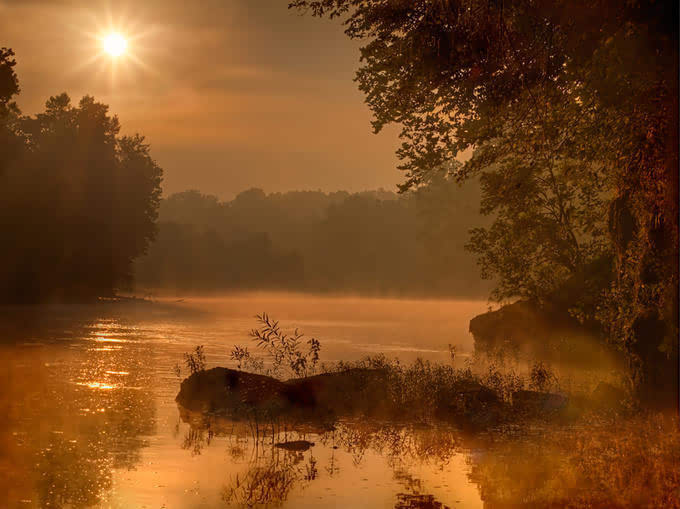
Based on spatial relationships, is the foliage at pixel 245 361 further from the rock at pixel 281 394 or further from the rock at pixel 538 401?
the rock at pixel 538 401

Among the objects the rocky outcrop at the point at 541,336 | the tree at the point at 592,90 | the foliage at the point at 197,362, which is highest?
the tree at the point at 592,90

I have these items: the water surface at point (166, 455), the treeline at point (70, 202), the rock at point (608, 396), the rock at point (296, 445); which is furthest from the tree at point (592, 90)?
the treeline at point (70, 202)

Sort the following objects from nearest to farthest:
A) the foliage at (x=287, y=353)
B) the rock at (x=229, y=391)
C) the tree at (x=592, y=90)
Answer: the tree at (x=592, y=90) → the rock at (x=229, y=391) → the foliage at (x=287, y=353)

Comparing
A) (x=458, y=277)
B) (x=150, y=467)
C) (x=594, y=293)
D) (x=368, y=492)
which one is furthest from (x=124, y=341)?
(x=458, y=277)

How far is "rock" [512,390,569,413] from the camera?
2023 cm

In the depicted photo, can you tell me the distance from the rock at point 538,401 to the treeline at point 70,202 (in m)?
53.3

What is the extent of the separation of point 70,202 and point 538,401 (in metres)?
60.9

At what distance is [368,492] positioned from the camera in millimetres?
12836

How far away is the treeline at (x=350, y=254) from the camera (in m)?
129

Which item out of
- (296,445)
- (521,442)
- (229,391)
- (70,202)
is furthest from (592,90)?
(70,202)

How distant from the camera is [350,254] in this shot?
152 m

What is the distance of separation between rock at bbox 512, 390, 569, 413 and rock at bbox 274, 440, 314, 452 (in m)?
6.14

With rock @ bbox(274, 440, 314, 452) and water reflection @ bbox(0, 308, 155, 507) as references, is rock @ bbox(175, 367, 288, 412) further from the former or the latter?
rock @ bbox(274, 440, 314, 452)

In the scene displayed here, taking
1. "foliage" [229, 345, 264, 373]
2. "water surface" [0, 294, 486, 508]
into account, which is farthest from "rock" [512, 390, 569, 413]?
"foliage" [229, 345, 264, 373]
